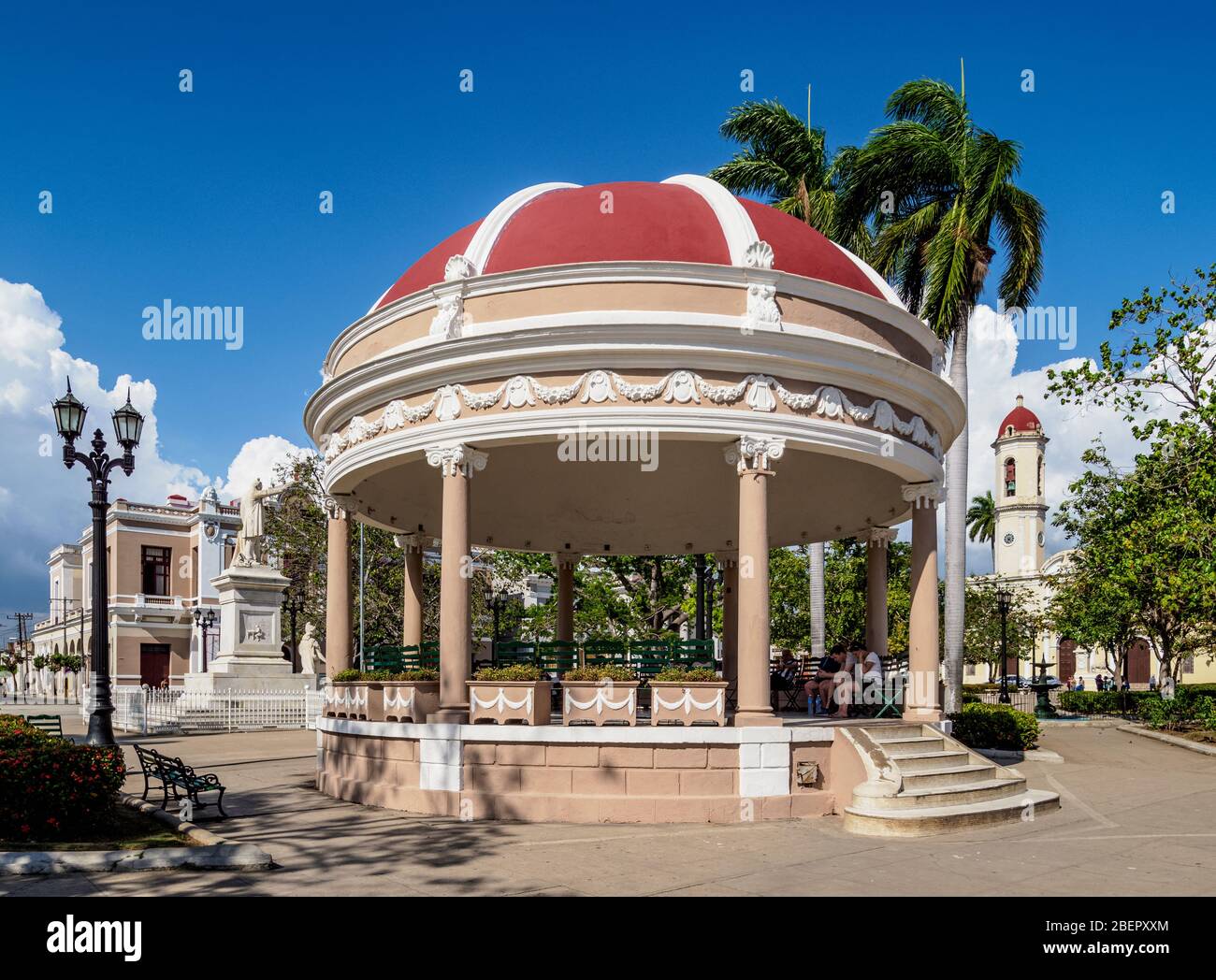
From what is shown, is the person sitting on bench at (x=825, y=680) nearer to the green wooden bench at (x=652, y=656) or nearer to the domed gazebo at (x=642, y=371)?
the domed gazebo at (x=642, y=371)

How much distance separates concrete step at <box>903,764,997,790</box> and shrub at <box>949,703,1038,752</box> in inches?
327

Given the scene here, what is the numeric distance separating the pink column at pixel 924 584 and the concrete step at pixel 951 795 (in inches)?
90.1

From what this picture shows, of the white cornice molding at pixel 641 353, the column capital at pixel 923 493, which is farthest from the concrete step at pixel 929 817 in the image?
the white cornice molding at pixel 641 353

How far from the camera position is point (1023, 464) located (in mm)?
88312

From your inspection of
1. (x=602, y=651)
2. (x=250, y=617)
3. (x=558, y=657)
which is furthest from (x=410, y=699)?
(x=250, y=617)

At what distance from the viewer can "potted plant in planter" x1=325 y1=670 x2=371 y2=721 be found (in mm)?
16484

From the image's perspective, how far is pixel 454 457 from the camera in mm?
14711

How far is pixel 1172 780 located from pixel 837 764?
27.7ft

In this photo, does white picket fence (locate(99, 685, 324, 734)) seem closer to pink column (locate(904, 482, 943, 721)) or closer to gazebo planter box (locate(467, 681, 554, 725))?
gazebo planter box (locate(467, 681, 554, 725))

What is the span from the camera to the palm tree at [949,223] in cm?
2570

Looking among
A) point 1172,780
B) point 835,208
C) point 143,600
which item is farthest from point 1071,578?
Answer: point 143,600

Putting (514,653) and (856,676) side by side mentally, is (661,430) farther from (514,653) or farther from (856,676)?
(856,676)
